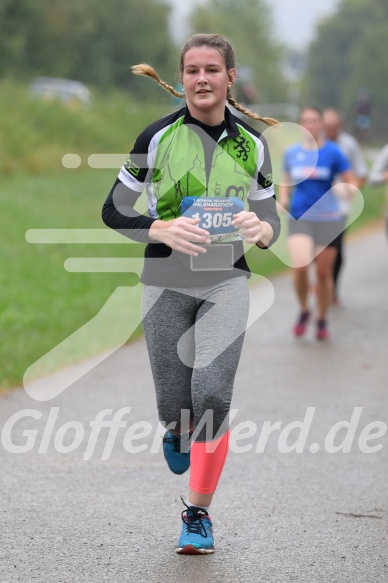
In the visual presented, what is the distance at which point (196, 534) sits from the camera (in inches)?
192

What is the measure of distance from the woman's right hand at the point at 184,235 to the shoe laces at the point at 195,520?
1066 mm

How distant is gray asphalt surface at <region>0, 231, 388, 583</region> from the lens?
4.68 meters

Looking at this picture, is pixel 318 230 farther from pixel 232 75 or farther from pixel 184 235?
pixel 184 235

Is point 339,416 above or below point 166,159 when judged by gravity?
below

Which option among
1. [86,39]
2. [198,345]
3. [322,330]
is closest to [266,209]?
[198,345]

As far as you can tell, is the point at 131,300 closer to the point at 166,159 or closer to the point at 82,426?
the point at 82,426

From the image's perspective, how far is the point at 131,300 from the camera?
13242mm

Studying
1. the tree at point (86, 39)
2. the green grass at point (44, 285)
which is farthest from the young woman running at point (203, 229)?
the tree at point (86, 39)

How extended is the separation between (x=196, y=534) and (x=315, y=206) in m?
6.52

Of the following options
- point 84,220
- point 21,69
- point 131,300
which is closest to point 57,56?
point 21,69

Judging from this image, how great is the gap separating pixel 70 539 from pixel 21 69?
55810 millimetres

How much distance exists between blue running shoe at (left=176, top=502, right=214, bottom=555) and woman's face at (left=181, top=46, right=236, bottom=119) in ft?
5.48

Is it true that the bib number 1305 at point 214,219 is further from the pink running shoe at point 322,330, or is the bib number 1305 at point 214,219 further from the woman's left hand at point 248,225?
the pink running shoe at point 322,330

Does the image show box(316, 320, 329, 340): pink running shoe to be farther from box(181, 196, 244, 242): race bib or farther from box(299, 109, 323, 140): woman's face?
box(181, 196, 244, 242): race bib
